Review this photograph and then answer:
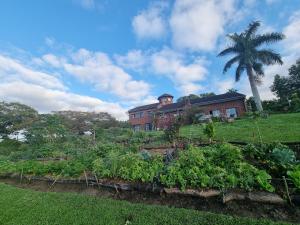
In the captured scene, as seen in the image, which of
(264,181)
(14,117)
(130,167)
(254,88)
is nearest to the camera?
(264,181)

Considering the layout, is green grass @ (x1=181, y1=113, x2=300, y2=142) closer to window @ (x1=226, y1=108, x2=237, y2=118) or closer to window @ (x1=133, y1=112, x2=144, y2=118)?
window @ (x1=226, y1=108, x2=237, y2=118)

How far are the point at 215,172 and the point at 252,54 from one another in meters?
24.4

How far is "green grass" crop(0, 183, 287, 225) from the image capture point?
10.1ft

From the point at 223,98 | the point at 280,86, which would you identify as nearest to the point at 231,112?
the point at 223,98

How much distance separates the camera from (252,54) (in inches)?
934

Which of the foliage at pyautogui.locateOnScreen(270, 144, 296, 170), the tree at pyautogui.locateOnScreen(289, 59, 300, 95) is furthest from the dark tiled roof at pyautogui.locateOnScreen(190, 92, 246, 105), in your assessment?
the foliage at pyautogui.locateOnScreen(270, 144, 296, 170)

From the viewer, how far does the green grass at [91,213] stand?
10.1ft

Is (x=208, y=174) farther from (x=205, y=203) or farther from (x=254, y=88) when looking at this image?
(x=254, y=88)

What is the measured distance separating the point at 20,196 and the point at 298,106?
77.7 ft

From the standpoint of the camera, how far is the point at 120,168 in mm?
4973

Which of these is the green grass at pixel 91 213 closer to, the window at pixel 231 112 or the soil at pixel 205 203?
the soil at pixel 205 203

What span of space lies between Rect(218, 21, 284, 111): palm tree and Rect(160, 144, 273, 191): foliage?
20.9 m

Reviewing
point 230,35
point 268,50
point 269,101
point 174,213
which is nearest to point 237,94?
point 269,101

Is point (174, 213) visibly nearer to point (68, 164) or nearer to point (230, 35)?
point (68, 164)
